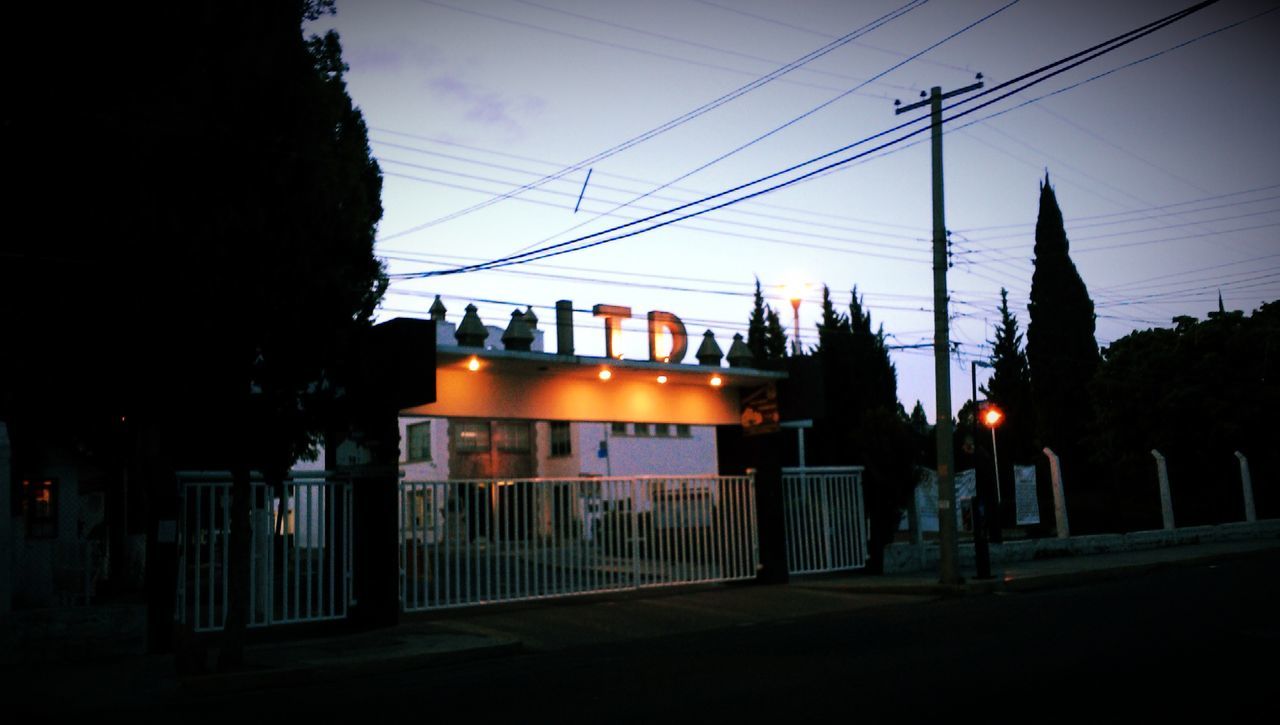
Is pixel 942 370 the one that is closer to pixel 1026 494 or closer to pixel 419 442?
pixel 1026 494

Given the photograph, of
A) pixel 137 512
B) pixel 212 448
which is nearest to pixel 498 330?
pixel 137 512

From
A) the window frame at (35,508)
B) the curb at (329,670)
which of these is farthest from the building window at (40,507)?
the curb at (329,670)

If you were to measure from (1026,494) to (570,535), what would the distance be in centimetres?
1611

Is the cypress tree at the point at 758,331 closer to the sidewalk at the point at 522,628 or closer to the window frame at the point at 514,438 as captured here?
the window frame at the point at 514,438

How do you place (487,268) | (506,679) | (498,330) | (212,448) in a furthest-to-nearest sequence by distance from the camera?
(498,330)
(487,268)
(212,448)
(506,679)

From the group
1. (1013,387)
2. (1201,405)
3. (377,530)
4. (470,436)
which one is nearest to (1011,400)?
(1013,387)

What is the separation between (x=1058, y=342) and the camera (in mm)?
55156

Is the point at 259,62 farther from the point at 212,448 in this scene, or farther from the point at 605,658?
the point at 605,658

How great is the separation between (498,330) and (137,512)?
2193cm

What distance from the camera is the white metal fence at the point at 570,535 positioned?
645 inches

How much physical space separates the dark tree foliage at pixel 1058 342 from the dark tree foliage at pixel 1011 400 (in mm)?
2029

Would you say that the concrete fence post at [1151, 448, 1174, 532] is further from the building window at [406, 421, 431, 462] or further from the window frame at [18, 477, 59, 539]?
the building window at [406, 421, 431, 462]

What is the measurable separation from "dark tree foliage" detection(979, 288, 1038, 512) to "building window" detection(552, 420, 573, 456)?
20.1m

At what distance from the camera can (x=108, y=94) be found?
11.1 metres
